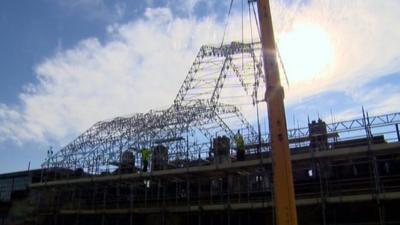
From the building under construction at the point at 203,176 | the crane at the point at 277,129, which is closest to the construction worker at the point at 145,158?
the building under construction at the point at 203,176

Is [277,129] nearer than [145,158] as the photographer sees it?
Yes

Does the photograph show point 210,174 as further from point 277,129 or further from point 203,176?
point 277,129

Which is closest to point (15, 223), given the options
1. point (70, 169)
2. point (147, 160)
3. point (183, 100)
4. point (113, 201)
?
point (70, 169)

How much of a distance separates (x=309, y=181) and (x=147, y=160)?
40.6 feet

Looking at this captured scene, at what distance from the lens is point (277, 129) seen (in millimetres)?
13383

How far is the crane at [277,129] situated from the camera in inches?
500

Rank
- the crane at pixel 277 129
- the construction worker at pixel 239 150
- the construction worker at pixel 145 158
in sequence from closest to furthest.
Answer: the crane at pixel 277 129
the construction worker at pixel 239 150
the construction worker at pixel 145 158

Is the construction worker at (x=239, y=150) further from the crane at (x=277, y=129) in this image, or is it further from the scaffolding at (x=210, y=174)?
the crane at (x=277, y=129)

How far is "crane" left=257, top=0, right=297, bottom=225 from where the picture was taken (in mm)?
12695

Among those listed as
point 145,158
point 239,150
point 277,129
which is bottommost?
point 277,129

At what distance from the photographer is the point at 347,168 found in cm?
2908

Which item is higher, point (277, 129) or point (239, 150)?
point (239, 150)

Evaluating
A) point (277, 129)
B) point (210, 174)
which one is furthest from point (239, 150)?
point (277, 129)

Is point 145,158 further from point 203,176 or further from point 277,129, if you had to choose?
point 277,129
